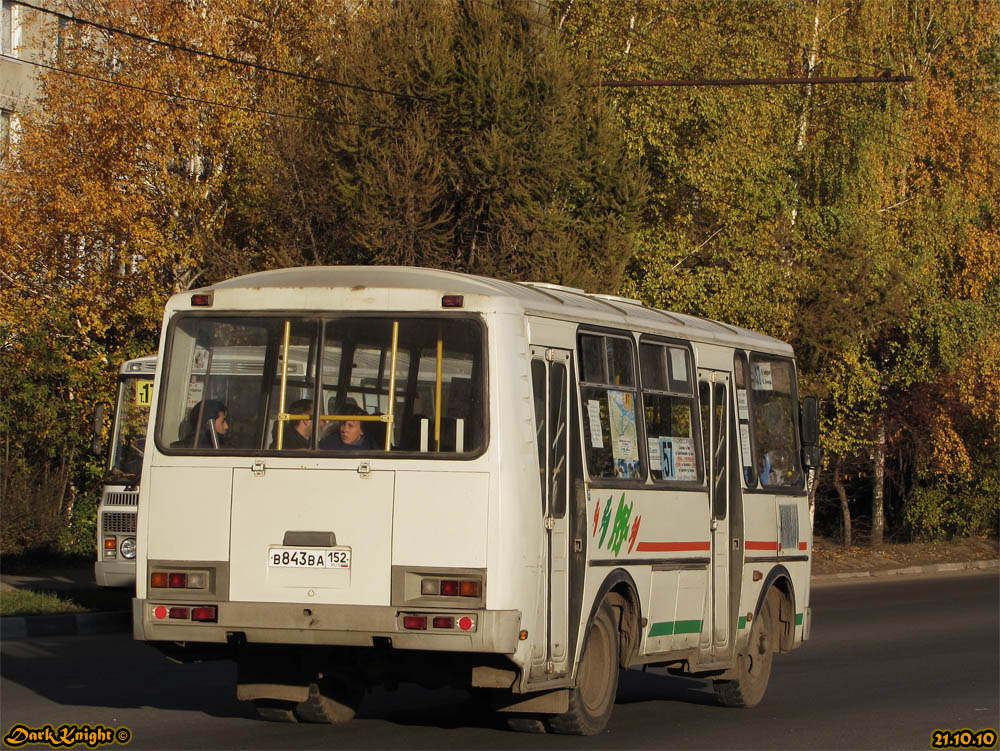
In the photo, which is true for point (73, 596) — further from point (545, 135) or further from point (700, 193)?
point (700, 193)

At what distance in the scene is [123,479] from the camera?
17.8 m

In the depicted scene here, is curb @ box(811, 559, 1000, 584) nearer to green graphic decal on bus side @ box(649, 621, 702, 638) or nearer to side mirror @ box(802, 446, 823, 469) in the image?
side mirror @ box(802, 446, 823, 469)

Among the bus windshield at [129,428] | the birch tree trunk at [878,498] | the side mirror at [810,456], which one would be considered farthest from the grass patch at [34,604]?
the birch tree trunk at [878,498]

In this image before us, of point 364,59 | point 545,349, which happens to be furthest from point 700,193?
point 545,349

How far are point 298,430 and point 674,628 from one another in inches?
135

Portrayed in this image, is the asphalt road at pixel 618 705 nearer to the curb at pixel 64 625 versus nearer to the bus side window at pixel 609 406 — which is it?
the curb at pixel 64 625

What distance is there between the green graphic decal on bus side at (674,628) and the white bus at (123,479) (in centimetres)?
783

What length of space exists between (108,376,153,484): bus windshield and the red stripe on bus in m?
8.70

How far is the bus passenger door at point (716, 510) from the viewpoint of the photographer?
1152cm

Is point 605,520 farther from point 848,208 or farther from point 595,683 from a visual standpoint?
point 848,208

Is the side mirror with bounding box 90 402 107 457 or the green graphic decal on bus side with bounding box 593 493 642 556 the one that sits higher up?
the side mirror with bounding box 90 402 107 457

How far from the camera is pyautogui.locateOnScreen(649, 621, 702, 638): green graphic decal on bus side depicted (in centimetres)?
1058

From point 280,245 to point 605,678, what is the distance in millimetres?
15830

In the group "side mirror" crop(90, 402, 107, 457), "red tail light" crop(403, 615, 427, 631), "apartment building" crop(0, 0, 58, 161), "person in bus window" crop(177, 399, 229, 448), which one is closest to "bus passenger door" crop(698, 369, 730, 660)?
"red tail light" crop(403, 615, 427, 631)
